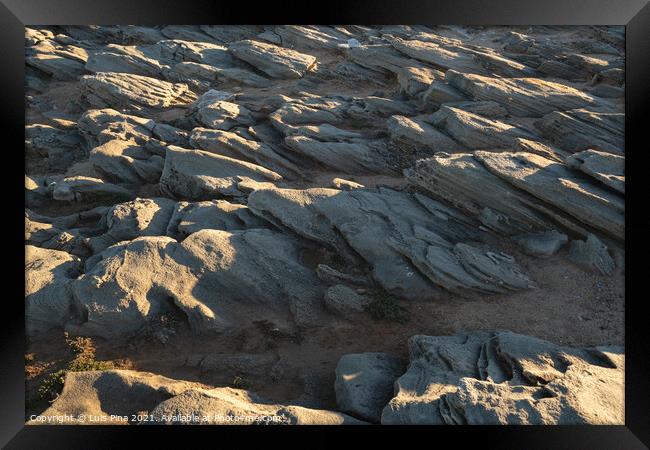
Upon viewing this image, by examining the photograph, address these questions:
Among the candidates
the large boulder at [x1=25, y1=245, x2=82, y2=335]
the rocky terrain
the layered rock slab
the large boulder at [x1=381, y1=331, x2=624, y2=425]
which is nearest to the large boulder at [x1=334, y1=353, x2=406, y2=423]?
the rocky terrain

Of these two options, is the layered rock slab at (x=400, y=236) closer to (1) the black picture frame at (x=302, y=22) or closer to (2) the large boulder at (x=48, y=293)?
(1) the black picture frame at (x=302, y=22)

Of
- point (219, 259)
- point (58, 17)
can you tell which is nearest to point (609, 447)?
point (219, 259)

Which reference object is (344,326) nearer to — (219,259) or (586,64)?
(219,259)

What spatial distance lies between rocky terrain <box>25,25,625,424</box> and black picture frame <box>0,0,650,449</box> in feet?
2.51

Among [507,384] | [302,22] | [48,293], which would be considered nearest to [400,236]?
[507,384]

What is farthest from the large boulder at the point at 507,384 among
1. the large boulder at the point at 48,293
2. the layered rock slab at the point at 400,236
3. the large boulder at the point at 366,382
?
the large boulder at the point at 48,293

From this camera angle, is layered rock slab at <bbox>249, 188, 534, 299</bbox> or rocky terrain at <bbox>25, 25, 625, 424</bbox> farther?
layered rock slab at <bbox>249, 188, 534, 299</bbox>

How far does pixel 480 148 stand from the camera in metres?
27.2

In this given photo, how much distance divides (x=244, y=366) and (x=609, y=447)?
36.5 ft

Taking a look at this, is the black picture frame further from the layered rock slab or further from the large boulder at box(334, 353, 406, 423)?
the layered rock slab

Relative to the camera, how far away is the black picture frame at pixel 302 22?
469 inches

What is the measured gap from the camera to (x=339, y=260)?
20.5 metres

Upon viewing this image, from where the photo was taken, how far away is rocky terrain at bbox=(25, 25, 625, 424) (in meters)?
14.0

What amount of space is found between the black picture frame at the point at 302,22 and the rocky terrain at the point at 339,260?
A: 765mm
